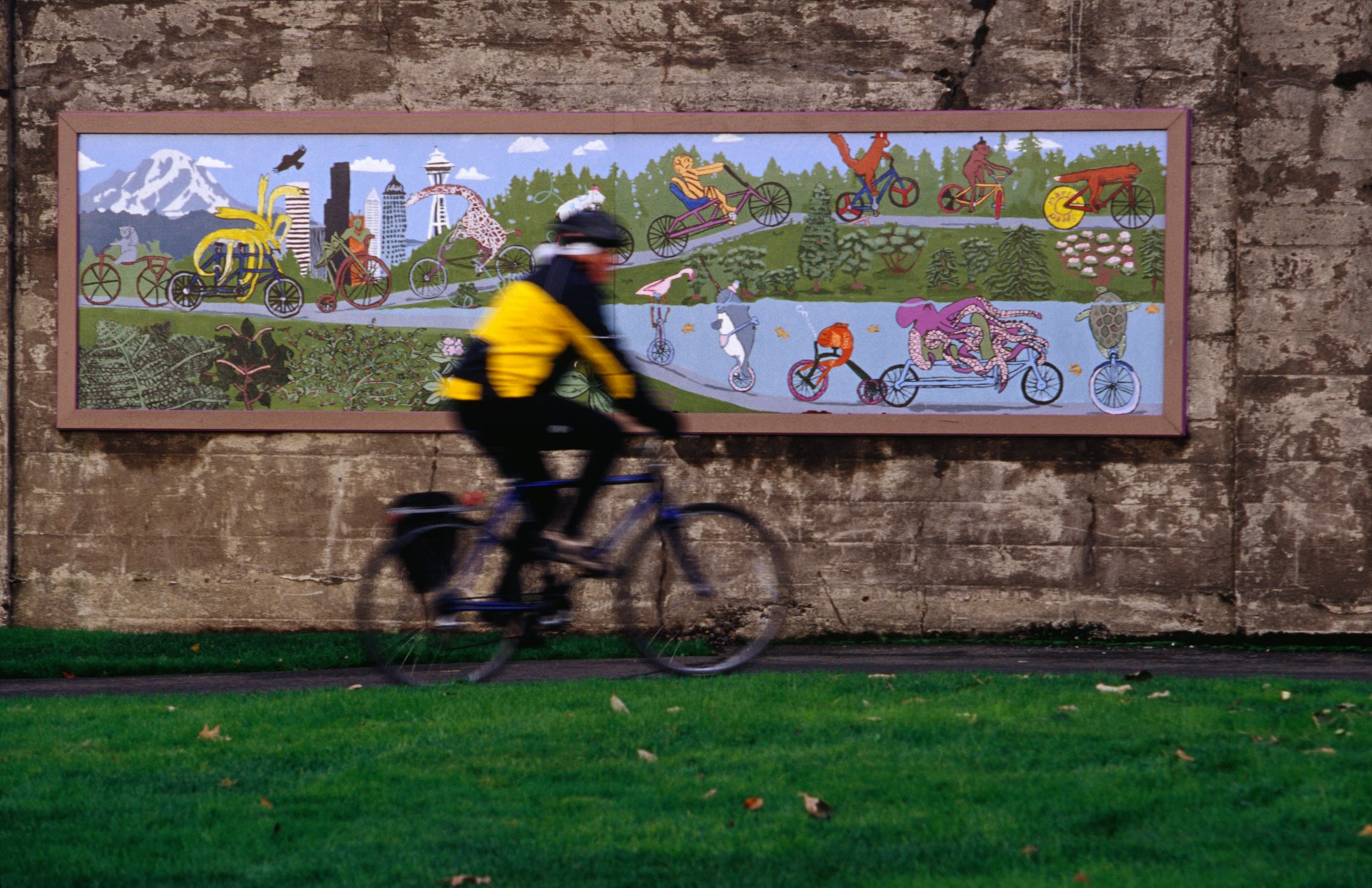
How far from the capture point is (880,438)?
27.1 ft

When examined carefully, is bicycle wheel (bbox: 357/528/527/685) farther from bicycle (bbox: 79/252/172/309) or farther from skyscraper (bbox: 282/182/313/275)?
bicycle (bbox: 79/252/172/309)

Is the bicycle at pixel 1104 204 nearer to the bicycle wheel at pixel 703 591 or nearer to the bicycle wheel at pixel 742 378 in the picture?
the bicycle wheel at pixel 742 378

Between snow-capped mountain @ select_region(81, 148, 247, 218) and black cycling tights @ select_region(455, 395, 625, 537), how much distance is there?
3.94 metres

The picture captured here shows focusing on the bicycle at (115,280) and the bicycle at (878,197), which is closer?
the bicycle at (878,197)

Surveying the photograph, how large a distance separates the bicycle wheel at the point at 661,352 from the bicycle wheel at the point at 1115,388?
8.99 feet

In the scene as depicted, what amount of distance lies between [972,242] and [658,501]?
11.8ft

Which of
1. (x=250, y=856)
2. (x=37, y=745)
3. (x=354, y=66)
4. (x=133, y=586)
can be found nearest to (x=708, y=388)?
(x=354, y=66)

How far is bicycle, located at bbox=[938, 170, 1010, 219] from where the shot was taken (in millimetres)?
8273

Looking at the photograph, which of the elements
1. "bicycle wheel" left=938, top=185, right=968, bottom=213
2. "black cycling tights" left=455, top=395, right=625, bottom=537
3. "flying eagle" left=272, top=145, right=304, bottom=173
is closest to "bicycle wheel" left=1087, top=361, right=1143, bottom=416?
"bicycle wheel" left=938, top=185, right=968, bottom=213

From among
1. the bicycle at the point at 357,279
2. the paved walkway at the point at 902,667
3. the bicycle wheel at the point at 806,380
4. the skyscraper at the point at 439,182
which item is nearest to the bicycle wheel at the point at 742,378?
the bicycle wheel at the point at 806,380

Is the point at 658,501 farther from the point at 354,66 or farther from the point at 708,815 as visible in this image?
the point at 354,66

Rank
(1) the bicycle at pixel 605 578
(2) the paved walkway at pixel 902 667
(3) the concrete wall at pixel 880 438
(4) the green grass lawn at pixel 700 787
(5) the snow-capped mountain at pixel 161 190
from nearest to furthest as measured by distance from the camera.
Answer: (4) the green grass lawn at pixel 700 787, (1) the bicycle at pixel 605 578, (2) the paved walkway at pixel 902 667, (3) the concrete wall at pixel 880 438, (5) the snow-capped mountain at pixel 161 190

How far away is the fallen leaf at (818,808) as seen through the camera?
12.1ft

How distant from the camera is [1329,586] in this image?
8.10 metres
